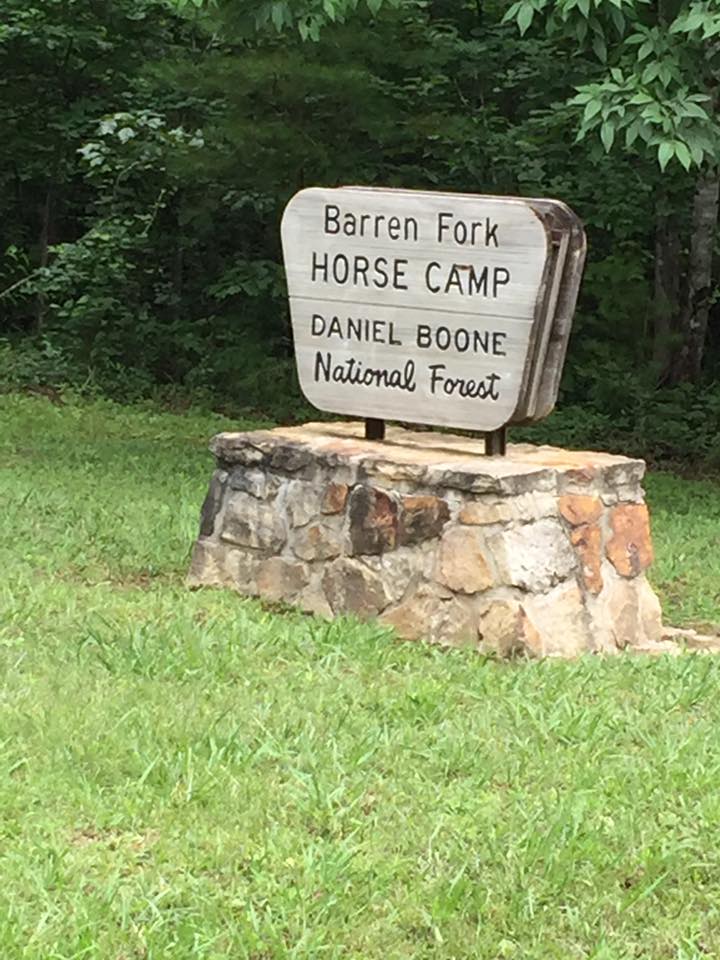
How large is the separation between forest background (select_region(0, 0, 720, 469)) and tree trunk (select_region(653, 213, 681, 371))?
0.02m

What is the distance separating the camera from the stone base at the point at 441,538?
212 inches

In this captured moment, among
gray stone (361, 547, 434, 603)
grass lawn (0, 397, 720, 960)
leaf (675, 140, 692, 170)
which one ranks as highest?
leaf (675, 140, 692, 170)

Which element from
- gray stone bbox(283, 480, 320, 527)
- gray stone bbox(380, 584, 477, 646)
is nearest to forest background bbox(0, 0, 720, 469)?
gray stone bbox(283, 480, 320, 527)

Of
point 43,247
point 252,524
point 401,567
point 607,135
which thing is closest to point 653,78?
point 607,135

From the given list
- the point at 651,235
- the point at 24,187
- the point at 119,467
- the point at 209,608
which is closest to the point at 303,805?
the point at 209,608

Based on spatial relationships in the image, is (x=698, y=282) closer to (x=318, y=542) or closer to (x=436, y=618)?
(x=318, y=542)

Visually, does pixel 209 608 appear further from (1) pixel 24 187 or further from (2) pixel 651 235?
(1) pixel 24 187

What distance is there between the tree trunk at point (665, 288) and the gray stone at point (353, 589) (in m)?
7.70

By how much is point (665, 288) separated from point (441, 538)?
844 centimetres

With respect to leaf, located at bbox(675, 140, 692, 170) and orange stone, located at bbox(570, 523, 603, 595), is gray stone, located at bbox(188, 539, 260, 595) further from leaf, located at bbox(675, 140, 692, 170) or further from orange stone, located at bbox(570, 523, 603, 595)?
leaf, located at bbox(675, 140, 692, 170)

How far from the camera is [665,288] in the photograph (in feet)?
44.0

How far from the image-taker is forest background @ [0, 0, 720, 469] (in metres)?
12.1

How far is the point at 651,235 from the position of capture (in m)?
14.1

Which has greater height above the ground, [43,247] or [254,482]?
[43,247]
